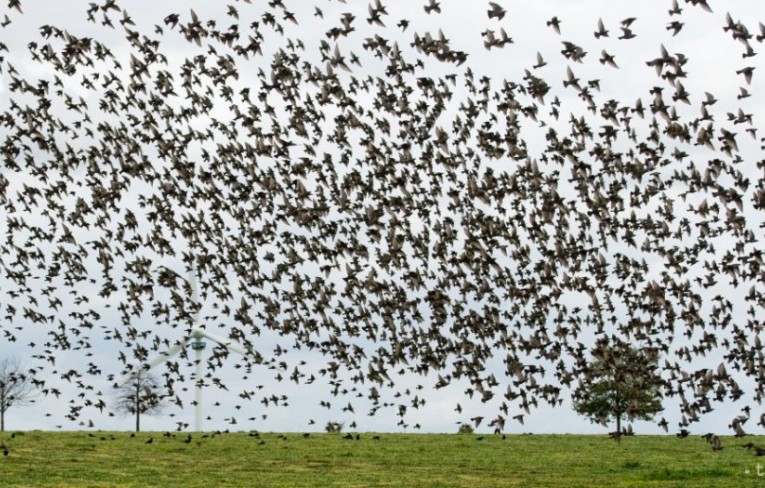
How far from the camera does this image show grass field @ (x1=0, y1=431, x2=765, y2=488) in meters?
39.9

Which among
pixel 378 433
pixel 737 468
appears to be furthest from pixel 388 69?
pixel 378 433

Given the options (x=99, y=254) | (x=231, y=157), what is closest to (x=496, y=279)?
(x=231, y=157)

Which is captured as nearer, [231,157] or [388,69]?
[388,69]

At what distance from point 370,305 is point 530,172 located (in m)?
8.90

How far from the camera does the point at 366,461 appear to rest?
47719 millimetres

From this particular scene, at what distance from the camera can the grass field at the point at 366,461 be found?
39875mm

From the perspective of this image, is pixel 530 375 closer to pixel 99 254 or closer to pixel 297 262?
pixel 297 262

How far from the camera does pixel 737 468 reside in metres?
43.0

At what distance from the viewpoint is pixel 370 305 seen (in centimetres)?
4534

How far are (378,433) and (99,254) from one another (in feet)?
77.4

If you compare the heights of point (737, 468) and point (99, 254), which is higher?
point (99, 254)

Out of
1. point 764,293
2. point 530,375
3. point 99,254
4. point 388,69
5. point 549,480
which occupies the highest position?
point 388,69

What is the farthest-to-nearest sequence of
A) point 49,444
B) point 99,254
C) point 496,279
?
point 49,444 → point 99,254 → point 496,279

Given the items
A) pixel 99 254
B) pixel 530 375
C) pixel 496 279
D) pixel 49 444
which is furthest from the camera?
pixel 49 444
